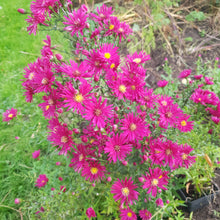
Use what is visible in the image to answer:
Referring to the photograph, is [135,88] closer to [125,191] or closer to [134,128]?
[134,128]

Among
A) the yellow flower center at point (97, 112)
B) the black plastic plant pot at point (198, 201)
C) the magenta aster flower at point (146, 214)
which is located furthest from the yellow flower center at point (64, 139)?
the black plastic plant pot at point (198, 201)

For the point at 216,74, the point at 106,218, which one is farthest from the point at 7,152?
the point at 216,74

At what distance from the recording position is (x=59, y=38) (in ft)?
10.1

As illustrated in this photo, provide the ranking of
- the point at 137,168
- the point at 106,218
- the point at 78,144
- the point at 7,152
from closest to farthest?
the point at 78,144 → the point at 137,168 → the point at 106,218 → the point at 7,152

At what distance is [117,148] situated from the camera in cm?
103

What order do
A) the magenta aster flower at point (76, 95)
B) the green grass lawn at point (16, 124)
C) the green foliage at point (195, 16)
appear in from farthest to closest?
the green foliage at point (195, 16) < the green grass lawn at point (16, 124) < the magenta aster flower at point (76, 95)

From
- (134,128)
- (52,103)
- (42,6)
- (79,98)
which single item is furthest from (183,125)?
(42,6)

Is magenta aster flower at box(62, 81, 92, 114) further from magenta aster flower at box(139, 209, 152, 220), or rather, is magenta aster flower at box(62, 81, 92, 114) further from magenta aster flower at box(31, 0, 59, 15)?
magenta aster flower at box(139, 209, 152, 220)

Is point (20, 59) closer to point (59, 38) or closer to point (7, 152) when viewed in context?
point (59, 38)

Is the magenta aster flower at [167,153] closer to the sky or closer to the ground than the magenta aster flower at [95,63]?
closer to the ground

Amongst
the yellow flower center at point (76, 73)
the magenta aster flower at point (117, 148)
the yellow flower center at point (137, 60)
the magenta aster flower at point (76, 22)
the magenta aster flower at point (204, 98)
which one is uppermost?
the magenta aster flower at point (76, 22)

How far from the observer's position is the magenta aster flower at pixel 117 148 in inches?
39.0

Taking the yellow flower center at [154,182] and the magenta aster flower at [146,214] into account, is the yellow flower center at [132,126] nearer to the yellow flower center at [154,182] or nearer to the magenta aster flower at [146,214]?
the yellow flower center at [154,182]

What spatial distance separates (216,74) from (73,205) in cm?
208
